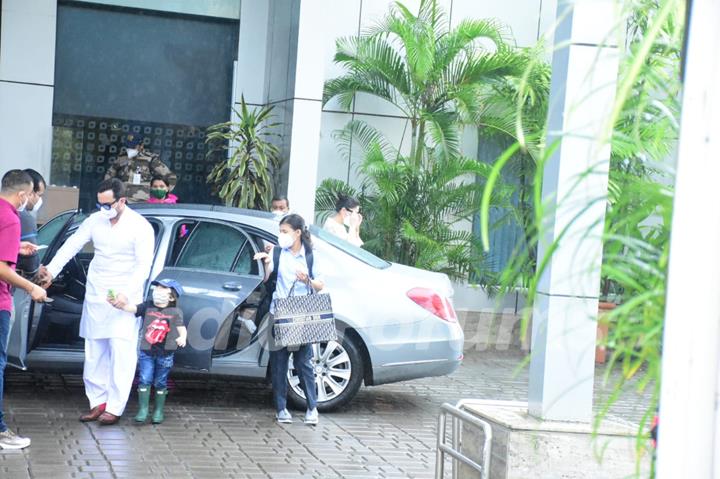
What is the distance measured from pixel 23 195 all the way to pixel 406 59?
8.54 metres

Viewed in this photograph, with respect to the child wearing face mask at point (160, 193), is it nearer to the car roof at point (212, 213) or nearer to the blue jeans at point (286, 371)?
the car roof at point (212, 213)

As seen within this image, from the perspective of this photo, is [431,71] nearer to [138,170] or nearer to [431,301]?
[138,170]

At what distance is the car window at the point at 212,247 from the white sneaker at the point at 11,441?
7.57 ft

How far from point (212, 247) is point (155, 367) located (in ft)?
4.26

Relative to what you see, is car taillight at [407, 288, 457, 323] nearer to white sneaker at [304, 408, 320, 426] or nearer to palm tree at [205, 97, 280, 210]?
white sneaker at [304, 408, 320, 426]

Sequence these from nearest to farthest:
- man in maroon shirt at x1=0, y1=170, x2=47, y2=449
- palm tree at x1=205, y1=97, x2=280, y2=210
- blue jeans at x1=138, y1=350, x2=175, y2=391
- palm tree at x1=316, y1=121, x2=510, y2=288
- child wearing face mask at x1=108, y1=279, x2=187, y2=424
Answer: man in maroon shirt at x1=0, y1=170, x2=47, y2=449 < child wearing face mask at x1=108, y1=279, x2=187, y2=424 < blue jeans at x1=138, y1=350, x2=175, y2=391 < palm tree at x1=205, y1=97, x2=280, y2=210 < palm tree at x1=316, y1=121, x2=510, y2=288

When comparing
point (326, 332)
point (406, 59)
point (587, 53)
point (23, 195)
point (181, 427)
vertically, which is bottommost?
point (181, 427)

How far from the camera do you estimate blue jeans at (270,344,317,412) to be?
9.16m

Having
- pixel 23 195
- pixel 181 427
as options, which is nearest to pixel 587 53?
pixel 23 195

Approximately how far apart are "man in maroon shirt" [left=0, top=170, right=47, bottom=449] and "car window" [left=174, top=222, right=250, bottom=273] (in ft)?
6.52

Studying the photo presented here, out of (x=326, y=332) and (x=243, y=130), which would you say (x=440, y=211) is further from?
(x=326, y=332)

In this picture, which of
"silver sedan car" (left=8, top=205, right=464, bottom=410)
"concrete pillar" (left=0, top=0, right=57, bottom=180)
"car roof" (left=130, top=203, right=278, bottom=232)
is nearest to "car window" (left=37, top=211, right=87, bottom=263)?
"silver sedan car" (left=8, top=205, right=464, bottom=410)

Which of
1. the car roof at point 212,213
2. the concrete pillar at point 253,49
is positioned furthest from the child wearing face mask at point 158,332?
the concrete pillar at point 253,49

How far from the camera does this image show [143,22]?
16.6 m
